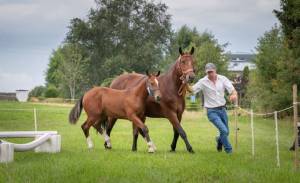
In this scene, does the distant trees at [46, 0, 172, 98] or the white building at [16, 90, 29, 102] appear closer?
the distant trees at [46, 0, 172, 98]

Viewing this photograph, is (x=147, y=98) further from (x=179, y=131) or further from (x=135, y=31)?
(x=135, y=31)

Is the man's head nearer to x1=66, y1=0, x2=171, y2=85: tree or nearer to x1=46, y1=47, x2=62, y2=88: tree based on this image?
x1=66, y1=0, x2=171, y2=85: tree

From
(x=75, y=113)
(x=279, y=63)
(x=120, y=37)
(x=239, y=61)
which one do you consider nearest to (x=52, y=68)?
(x=239, y=61)

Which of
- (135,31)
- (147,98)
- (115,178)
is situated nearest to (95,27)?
(135,31)

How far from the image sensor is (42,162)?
9930 millimetres

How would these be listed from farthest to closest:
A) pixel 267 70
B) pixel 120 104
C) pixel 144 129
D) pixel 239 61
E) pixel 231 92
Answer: pixel 239 61, pixel 267 70, pixel 120 104, pixel 144 129, pixel 231 92

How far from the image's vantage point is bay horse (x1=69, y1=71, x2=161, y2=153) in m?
11.8

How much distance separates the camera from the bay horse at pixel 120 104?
38.7ft

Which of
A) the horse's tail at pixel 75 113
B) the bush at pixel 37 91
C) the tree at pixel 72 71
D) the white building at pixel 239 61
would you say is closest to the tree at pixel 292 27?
the horse's tail at pixel 75 113

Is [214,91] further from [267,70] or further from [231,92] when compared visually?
[267,70]

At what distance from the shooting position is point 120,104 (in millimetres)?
12422

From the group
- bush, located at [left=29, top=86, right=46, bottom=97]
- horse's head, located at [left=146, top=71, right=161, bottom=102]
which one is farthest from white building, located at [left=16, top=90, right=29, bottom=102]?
horse's head, located at [left=146, top=71, right=161, bottom=102]

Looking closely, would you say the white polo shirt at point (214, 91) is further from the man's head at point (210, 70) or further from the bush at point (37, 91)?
the bush at point (37, 91)

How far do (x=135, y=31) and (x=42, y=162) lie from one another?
53.1 meters
